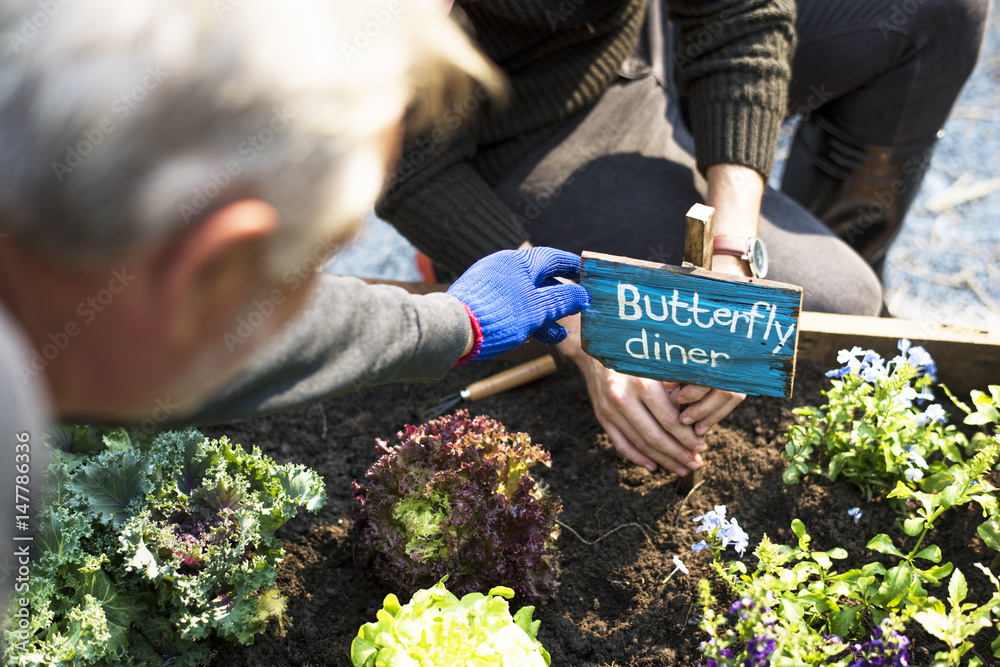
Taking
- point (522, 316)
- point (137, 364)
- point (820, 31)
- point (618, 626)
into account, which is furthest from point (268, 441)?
point (820, 31)

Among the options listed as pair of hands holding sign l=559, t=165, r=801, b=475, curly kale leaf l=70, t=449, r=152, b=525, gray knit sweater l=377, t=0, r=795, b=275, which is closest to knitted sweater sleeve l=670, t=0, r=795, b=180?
gray knit sweater l=377, t=0, r=795, b=275

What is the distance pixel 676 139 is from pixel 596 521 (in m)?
1.19

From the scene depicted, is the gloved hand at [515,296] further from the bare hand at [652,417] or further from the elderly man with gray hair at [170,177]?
the elderly man with gray hair at [170,177]

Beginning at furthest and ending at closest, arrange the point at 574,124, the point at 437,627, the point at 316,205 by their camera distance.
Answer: the point at 574,124, the point at 437,627, the point at 316,205

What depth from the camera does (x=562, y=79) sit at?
2012mm

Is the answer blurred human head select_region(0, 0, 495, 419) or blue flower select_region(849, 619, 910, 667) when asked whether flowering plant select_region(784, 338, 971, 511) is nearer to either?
blue flower select_region(849, 619, 910, 667)

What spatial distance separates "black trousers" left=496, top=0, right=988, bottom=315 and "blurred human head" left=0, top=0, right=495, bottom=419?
1.26m

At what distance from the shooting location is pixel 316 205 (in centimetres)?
73

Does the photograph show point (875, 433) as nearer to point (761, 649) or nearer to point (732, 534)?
point (732, 534)

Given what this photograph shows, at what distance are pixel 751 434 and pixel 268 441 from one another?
122cm

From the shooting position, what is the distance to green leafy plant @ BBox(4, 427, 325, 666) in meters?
1.27

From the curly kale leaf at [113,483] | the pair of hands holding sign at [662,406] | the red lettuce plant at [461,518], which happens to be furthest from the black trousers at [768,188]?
the curly kale leaf at [113,483]

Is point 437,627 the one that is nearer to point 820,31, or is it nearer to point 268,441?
point 268,441

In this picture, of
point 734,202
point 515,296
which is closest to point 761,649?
point 515,296
